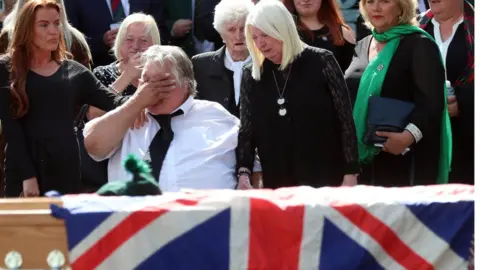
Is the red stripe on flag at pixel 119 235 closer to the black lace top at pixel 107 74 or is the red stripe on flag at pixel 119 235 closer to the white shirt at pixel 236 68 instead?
the white shirt at pixel 236 68

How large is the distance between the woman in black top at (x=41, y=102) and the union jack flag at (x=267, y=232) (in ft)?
6.30

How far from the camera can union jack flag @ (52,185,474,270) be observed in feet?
10.9

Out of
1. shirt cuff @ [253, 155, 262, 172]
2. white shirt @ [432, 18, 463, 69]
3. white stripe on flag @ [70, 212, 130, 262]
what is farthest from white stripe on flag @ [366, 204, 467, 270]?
white shirt @ [432, 18, 463, 69]

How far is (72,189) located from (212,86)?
3.53 ft

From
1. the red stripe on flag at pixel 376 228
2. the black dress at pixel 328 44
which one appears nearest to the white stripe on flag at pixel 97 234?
the red stripe on flag at pixel 376 228

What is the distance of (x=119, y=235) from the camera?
3.31 m

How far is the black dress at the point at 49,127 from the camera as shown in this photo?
17.2ft

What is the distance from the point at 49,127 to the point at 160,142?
0.66 m

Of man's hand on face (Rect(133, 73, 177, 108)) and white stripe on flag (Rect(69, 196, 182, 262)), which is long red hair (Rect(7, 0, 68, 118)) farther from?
white stripe on flag (Rect(69, 196, 182, 262))

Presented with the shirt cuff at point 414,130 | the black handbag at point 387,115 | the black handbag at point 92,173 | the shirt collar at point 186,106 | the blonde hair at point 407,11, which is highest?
the blonde hair at point 407,11

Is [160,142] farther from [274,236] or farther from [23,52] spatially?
[274,236]

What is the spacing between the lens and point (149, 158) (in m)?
4.92

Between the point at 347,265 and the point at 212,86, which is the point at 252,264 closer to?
the point at 347,265

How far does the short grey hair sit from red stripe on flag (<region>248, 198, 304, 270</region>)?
5.84ft
